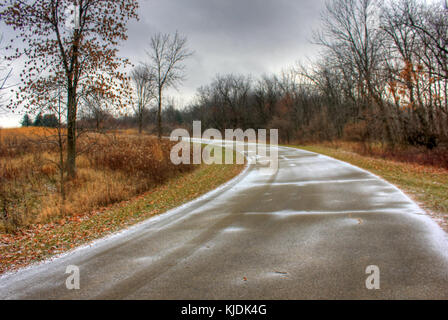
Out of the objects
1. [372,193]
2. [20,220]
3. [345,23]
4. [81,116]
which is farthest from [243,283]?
[345,23]

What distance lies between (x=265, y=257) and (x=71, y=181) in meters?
11.8

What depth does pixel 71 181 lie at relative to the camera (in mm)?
13641

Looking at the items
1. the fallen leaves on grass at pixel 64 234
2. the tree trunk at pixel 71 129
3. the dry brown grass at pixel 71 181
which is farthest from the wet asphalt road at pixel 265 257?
the tree trunk at pixel 71 129

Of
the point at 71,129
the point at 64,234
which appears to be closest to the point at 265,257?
the point at 64,234

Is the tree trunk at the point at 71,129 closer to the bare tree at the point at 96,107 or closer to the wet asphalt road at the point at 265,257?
the bare tree at the point at 96,107

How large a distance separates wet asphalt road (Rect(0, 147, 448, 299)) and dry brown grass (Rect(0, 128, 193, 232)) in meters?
5.47

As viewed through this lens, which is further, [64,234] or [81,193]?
[81,193]

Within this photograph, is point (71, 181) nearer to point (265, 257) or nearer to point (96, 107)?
point (96, 107)

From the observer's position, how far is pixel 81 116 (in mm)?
12969

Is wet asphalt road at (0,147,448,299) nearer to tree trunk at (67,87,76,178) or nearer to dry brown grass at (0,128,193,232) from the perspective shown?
dry brown grass at (0,128,193,232)

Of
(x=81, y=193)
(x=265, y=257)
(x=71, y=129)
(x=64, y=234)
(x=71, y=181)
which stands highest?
(x=71, y=129)

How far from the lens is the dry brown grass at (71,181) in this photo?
1075 cm

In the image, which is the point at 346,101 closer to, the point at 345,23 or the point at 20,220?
the point at 345,23

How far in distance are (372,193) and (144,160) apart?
454 inches
